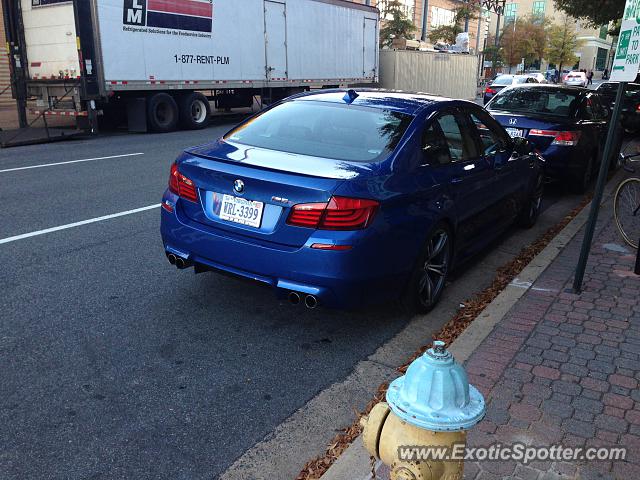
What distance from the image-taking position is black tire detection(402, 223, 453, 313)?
4238mm

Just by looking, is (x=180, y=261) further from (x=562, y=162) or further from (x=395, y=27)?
(x=395, y=27)

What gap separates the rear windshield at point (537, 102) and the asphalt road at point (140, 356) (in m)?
4.55

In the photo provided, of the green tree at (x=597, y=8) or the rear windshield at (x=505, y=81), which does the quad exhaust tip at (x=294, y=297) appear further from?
the rear windshield at (x=505, y=81)

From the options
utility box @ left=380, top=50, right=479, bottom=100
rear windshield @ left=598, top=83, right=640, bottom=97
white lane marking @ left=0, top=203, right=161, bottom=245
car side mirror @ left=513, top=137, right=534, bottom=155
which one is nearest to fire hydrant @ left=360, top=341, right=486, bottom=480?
car side mirror @ left=513, top=137, right=534, bottom=155

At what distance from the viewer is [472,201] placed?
16.1ft

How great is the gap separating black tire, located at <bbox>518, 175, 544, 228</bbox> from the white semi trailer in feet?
36.7

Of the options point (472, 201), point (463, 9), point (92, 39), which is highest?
point (463, 9)

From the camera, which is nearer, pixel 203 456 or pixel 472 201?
pixel 203 456

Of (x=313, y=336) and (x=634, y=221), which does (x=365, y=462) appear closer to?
(x=313, y=336)

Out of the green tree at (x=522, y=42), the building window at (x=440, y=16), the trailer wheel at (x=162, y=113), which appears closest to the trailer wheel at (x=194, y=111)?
the trailer wheel at (x=162, y=113)

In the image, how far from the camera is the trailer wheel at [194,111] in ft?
56.1

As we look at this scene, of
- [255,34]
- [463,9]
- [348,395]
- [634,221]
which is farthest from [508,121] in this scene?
[463,9]

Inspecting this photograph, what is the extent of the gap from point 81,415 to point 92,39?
12932 millimetres

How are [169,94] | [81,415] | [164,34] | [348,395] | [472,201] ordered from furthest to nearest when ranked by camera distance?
1. [169,94]
2. [164,34]
3. [472,201]
4. [348,395]
5. [81,415]
